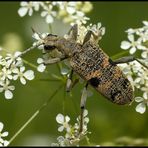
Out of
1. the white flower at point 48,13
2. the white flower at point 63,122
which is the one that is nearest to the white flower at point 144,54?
the white flower at point 63,122

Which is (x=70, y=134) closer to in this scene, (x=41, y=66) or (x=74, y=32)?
(x=41, y=66)

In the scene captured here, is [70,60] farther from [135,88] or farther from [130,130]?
[130,130]

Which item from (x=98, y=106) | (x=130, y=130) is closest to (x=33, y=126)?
(x=98, y=106)

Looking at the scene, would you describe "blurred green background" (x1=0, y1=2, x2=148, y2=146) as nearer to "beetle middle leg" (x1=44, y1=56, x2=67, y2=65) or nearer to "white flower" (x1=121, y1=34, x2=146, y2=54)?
"beetle middle leg" (x1=44, y1=56, x2=67, y2=65)

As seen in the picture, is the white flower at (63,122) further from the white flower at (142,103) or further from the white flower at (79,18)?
the white flower at (79,18)

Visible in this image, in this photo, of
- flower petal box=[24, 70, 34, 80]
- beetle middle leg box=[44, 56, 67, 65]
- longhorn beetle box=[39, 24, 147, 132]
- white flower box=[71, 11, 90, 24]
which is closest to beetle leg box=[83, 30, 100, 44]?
longhorn beetle box=[39, 24, 147, 132]

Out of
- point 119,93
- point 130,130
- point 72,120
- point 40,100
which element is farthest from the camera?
point 40,100
